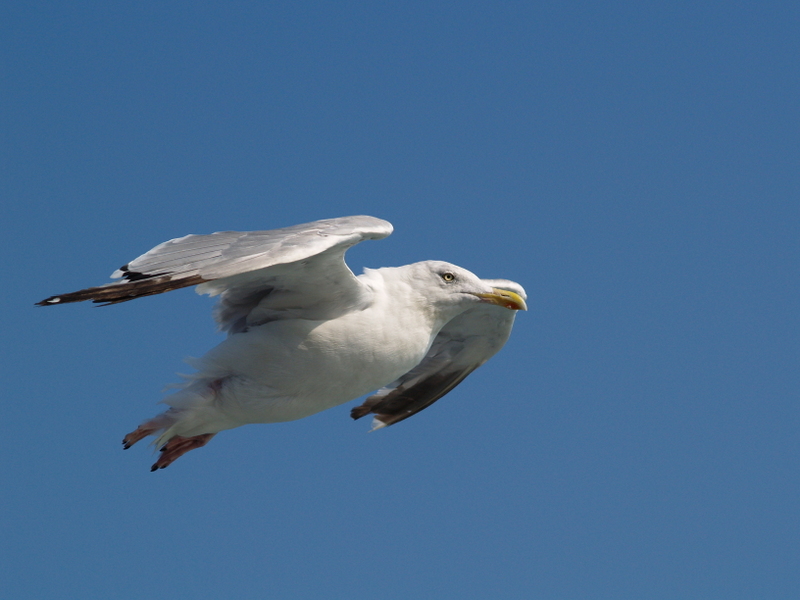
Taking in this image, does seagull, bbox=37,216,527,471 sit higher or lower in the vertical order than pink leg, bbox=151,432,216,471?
higher

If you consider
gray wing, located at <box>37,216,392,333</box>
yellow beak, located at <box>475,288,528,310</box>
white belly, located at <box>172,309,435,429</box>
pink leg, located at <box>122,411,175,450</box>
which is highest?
gray wing, located at <box>37,216,392,333</box>

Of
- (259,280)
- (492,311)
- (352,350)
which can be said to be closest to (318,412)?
(352,350)

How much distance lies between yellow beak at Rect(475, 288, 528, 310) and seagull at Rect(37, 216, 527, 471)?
0.01 m

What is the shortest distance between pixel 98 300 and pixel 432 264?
362 centimetres

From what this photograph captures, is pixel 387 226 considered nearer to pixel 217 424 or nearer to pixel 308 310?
pixel 308 310

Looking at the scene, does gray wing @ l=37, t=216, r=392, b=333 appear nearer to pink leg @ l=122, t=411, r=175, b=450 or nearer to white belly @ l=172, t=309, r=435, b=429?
white belly @ l=172, t=309, r=435, b=429

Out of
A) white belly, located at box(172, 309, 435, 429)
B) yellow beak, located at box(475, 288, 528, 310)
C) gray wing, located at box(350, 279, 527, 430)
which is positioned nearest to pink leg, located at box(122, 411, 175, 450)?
white belly, located at box(172, 309, 435, 429)

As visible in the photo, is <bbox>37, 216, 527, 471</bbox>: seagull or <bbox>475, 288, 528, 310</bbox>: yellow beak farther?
<bbox>475, 288, 528, 310</bbox>: yellow beak

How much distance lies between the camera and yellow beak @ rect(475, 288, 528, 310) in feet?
31.0

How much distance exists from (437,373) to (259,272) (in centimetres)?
395

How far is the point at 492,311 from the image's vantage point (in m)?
10.7

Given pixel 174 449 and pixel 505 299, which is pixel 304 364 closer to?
pixel 505 299

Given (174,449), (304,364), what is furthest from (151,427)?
(304,364)

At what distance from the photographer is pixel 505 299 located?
9.58 m
